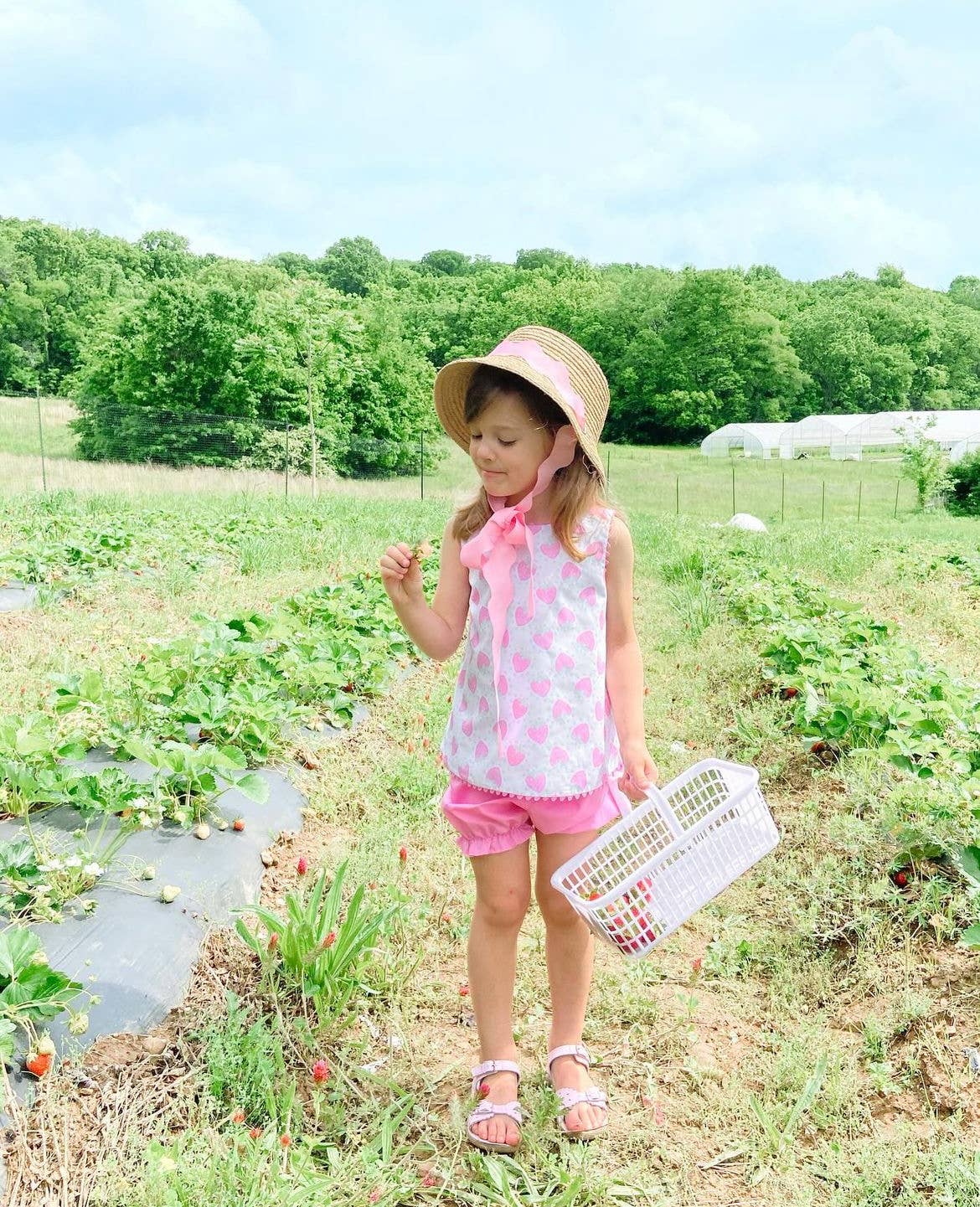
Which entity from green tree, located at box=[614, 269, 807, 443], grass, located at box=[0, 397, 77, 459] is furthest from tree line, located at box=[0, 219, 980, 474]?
grass, located at box=[0, 397, 77, 459]

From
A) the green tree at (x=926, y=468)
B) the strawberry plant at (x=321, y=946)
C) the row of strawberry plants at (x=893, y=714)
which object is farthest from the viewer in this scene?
the green tree at (x=926, y=468)

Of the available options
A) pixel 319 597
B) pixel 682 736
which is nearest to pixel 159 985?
pixel 682 736

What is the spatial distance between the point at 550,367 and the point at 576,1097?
1.55 m

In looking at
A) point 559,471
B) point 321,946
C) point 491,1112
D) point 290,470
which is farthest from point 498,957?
point 290,470

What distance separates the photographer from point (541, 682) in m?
1.92

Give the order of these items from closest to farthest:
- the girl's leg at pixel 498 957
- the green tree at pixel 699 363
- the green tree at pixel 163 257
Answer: the girl's leg at pixel 498 957
the green tree at pixel 163 257
the green tree at pixel 699 363

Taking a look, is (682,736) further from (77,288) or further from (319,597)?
(77,288)

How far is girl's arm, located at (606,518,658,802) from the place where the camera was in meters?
2.02

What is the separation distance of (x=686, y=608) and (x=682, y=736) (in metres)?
2.60

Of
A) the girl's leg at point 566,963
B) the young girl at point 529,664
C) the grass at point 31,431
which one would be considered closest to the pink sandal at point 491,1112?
the young girl at point 529,664

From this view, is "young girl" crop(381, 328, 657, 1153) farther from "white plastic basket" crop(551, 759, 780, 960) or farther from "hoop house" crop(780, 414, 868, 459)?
"hoop house" crop(780, 414, 868, 459)

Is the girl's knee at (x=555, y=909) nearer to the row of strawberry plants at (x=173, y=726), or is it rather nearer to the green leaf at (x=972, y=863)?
the row of strawberry plants at (x=173, y=726)

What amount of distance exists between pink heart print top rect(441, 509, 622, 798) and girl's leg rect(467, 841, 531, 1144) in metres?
0.20

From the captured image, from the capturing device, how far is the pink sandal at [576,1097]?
2.00 metres
